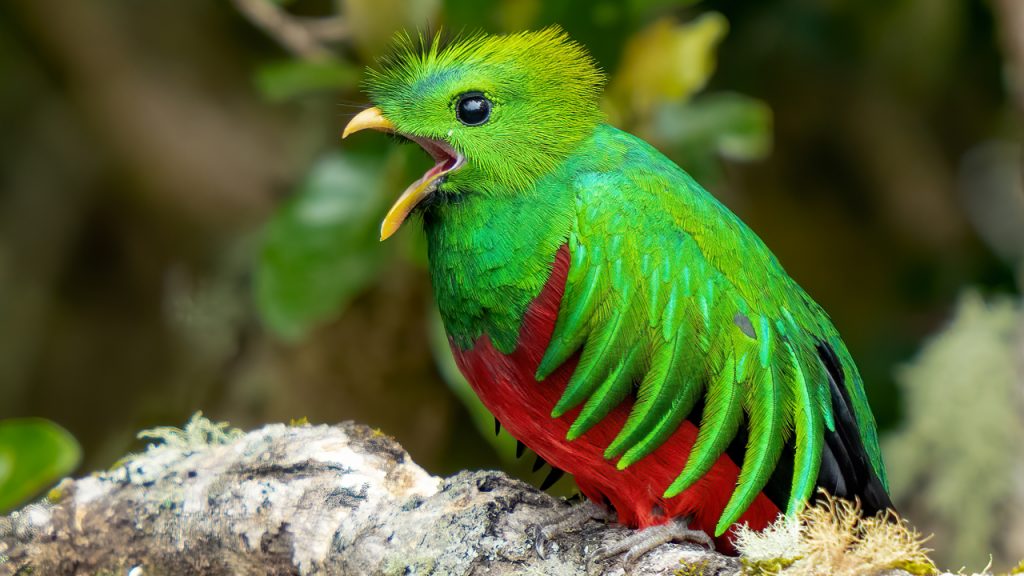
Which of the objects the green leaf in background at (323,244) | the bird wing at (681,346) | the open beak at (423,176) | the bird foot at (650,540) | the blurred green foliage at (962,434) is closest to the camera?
the bird foot at (650,540)

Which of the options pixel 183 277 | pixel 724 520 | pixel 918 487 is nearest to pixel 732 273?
pixel 724 520

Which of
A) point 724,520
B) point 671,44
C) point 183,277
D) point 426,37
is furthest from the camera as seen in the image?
point 183,277

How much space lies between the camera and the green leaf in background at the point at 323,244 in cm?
408

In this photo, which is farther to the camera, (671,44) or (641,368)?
(671,44)

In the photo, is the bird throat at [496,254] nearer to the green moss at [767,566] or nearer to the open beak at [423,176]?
the open beak at [423,176]

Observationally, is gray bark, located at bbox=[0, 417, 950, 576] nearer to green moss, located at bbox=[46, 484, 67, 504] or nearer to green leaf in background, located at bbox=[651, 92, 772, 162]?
green moss, located at bbox=[46, 484, 67, 504]

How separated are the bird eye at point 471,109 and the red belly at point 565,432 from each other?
0.42m

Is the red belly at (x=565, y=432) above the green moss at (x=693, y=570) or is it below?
above

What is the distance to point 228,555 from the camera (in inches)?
99.1

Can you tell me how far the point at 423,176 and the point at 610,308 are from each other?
596 millimetres

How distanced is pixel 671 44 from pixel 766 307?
6.47 feet

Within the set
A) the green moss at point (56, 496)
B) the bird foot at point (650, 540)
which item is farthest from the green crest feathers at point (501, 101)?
the green moss at point (56, 496)

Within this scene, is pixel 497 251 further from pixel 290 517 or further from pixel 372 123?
pixel 290 517

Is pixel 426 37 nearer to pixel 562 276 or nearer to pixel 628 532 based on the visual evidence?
pixel 562 276
